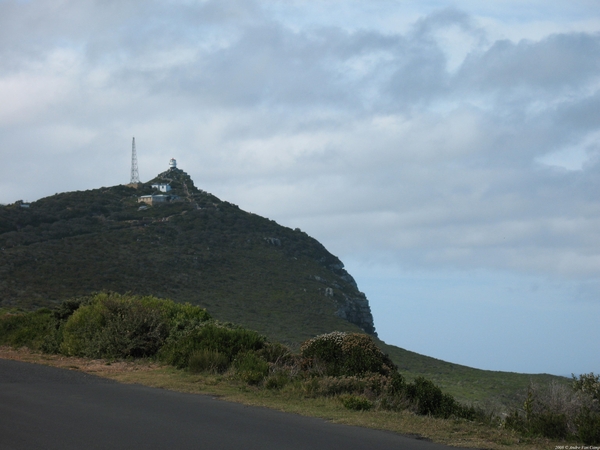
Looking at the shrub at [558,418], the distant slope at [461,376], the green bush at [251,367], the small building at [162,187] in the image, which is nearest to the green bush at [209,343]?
the green bush at [251,367]

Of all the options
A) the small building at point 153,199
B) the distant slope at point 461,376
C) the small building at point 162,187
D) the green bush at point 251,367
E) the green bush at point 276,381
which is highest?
the small building at point 162,187

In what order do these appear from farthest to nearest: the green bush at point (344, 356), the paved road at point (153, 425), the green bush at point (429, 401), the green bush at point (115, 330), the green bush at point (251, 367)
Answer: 1. the green bush at point (115, 330)
2. the green bush at point (344, 356)
3. the green bush at point (251, 367)
4. the green bush at point (429, 401)
5. the paved road at point (153, 425)

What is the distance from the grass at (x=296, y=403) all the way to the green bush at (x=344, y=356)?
6.11 ft

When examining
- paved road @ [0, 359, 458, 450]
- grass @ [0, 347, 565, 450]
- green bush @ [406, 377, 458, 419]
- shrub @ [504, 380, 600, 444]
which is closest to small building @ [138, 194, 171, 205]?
grass @ [0, 347, 565, 450]

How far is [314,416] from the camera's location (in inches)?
391

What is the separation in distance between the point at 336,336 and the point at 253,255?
54.4m

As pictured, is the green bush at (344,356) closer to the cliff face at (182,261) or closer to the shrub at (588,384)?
the shrub at (588,384)

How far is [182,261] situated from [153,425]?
54510mm

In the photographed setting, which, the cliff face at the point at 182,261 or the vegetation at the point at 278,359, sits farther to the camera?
the cliff face at the point at 182,261

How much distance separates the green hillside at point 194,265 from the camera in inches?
1893

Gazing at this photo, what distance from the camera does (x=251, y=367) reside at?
1365cm

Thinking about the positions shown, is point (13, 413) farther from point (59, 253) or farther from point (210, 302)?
point (59, 253)

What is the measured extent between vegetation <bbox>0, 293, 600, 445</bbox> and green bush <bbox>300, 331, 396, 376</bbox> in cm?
2

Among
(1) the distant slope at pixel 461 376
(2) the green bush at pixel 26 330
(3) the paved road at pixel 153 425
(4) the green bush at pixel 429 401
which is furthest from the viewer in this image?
(1) the distant slope at pixel 461 376
